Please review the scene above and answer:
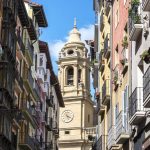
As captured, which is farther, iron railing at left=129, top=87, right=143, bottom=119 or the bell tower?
the bell tower

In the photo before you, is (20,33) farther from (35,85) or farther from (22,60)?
(35,85)

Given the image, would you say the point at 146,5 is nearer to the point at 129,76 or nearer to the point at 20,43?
the point at 129,76

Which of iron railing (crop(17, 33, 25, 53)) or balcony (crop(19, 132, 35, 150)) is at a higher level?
iron railing (crop(17, 33, 25, 53))

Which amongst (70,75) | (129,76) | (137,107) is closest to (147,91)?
(137,107)

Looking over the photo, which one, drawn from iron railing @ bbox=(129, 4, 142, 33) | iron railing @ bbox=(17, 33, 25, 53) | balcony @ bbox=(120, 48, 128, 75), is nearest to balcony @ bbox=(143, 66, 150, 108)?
iron railing @ bbox=(129, 4, 142, 33)

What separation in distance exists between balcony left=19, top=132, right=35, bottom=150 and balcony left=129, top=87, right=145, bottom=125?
2089cm

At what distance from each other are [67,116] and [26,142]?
55.2 metres

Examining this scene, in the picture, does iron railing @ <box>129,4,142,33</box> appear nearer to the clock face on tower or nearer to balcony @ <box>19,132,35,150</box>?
balcony @ <box>19,132,35,150</box>

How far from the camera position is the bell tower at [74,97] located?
96.2 m

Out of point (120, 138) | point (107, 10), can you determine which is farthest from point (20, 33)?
point (120, 138)

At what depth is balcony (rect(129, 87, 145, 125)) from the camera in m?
22.0

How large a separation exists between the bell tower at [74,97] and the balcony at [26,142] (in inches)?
1916

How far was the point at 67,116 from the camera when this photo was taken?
99938 mm

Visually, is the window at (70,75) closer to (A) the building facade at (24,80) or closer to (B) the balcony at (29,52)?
(A) the building facade at (24,80)
